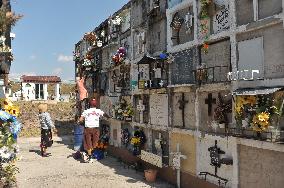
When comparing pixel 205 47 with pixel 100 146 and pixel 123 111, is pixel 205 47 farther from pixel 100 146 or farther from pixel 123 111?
pixel 100 146

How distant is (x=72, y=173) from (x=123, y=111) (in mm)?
4988

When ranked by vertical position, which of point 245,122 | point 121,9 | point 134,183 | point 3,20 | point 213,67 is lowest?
point 134,183

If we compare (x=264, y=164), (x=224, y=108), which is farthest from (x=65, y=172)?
(x=264, y=164)

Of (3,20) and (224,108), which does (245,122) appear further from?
(3,20)

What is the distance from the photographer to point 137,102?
19.7m

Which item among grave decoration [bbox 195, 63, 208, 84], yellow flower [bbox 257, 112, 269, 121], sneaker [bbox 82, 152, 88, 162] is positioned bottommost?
sneaker [bbox 82, 152, 88, 162]

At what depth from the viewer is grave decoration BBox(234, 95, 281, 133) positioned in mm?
9547

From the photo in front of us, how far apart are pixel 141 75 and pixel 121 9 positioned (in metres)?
5.65

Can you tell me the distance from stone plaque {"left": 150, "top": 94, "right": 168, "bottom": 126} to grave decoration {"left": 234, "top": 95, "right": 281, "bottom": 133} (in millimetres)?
5591

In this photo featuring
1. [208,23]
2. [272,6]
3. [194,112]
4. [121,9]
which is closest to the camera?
[272,6]

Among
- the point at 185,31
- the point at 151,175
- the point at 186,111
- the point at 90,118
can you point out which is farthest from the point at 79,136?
the point at 185,31

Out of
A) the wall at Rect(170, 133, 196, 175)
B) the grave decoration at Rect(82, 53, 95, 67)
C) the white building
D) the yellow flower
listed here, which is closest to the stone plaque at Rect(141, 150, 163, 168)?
the wall at Rect(170, 133, 196, 175)

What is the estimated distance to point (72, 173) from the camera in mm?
17328

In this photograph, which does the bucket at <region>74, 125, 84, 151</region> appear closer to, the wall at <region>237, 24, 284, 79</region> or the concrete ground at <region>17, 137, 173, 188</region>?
the concrete ground at <region>17, 137, 173, 188</region>
